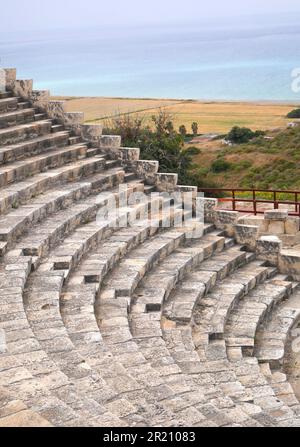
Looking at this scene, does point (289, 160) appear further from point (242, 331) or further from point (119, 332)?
point (119, 332)

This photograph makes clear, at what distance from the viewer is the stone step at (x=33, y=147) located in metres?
14.4

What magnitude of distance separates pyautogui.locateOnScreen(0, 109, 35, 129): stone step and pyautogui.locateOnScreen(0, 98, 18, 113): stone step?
0.13 meters

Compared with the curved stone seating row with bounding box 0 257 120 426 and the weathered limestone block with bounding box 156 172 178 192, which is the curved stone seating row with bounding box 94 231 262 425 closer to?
the curved stone seating row with bounding box 0 257 120 426

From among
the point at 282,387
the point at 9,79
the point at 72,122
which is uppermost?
the point at 9,79

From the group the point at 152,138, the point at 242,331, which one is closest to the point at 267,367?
the point at 242,331

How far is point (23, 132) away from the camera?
1580cm

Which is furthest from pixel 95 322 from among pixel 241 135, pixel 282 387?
pixel 241 135

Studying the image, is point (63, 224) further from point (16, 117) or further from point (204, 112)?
point (204, 112)

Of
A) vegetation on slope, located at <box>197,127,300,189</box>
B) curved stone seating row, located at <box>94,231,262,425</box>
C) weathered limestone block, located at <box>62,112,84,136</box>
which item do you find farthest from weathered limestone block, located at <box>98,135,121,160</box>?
vegetation on slope, located at <box>197,127,300,189</box>

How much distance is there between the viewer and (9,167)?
13.9m

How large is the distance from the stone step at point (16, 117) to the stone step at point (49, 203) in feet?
7.06

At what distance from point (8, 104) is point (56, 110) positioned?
1.26 metres

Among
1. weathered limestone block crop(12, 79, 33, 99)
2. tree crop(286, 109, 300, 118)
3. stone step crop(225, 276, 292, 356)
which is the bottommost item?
stone step crop(225, 276, 292, 356)

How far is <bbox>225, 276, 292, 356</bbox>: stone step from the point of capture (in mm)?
→ 11633
